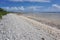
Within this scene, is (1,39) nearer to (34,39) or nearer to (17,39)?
(17,39)

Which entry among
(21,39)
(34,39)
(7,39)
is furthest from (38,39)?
(7,39)

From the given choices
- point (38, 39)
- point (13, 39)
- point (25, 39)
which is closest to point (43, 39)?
point (38, 39)

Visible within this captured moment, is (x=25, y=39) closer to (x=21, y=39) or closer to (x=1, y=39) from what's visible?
(x=21, y=39)

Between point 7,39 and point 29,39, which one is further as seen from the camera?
point 29,39

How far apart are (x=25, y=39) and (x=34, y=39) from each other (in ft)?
2.11

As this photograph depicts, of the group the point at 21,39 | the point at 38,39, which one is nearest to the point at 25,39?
the point at 21,39

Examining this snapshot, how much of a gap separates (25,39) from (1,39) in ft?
4.45

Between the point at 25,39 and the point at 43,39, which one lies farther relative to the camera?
the point at 43,39

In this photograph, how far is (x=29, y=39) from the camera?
1071 cm

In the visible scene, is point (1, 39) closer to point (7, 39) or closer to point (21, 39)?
point (7, 39)

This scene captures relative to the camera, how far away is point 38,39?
11.1 m

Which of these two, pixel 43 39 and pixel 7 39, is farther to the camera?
pixel 43 39

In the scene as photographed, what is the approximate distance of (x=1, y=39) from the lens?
10039 millimetres

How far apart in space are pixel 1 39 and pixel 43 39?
264cm
